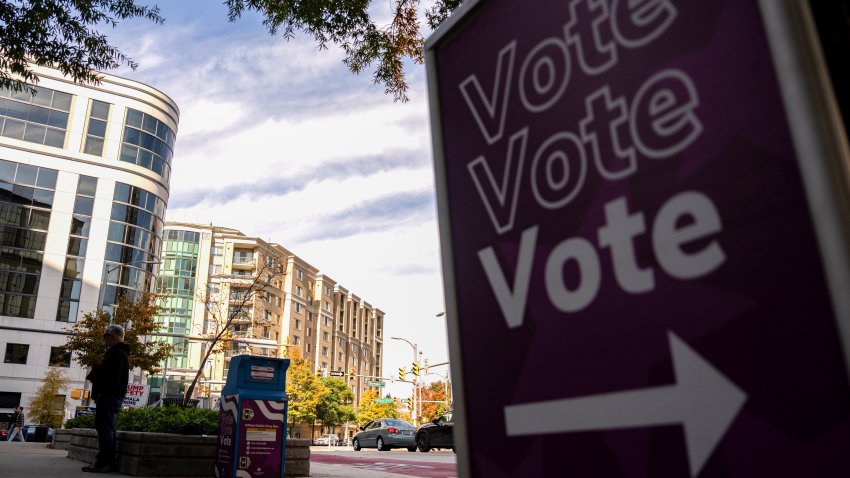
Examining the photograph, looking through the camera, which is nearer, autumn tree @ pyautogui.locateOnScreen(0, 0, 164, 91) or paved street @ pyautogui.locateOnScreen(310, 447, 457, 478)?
autumn tree @ pyautogui.locateOnScreen(0, 0, 164, 91)

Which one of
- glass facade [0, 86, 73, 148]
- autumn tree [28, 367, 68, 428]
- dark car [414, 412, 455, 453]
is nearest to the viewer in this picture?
dark car [414, 412, 455, 453]

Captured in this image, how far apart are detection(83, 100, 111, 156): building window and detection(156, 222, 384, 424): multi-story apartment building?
1749cm

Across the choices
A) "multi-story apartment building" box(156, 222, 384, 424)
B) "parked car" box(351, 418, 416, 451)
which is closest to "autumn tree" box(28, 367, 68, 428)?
"parked car" box(351, 418, 416, 451)

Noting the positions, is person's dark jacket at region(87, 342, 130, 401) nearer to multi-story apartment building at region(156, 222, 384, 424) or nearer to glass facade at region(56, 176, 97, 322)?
glass facade at region(56, 176, 97, 322)

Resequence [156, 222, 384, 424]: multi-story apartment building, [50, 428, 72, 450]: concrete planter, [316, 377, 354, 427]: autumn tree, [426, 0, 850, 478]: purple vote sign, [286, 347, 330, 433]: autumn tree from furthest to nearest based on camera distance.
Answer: [156, 222, 384, 424]: multi-story apartment building < [316, 377, 354, 427]: autumn tree < [286, 347, 330, 433]: autumn tree < [50, 428, 72, 450]: concrete planter < [426, 0, 850, 478]: purple vote sign

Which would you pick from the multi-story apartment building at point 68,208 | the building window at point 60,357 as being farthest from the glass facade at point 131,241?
the building window at point 60,357

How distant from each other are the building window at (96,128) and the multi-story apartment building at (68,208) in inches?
3.5

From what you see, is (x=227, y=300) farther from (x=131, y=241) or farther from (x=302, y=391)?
(x=131, y=241)

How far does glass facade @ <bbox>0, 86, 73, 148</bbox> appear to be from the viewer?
5175 cm

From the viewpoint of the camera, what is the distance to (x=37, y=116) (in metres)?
53.0

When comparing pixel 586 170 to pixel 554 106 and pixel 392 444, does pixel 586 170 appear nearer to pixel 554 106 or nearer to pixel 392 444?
pixel 554 106

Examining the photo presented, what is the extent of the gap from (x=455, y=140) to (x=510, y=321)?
61cm

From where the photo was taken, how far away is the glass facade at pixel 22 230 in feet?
162

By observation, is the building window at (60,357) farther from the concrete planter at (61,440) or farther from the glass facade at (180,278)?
the concrete planter at (61,440)
